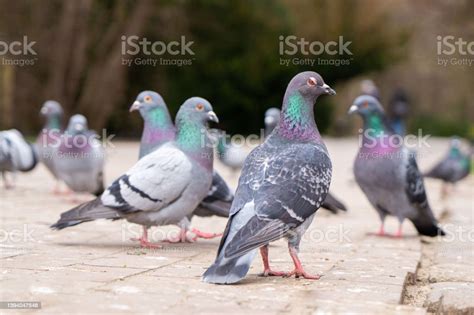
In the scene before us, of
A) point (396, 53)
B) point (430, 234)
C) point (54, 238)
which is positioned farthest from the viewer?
point (396, 53)

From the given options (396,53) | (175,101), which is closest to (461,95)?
(396,53)

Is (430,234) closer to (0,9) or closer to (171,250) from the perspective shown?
(171,250)

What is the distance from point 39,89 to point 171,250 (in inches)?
715

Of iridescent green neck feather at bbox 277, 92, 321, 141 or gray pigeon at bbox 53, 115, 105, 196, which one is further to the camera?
gray pigeon at bbox 53, 115, 105, 196

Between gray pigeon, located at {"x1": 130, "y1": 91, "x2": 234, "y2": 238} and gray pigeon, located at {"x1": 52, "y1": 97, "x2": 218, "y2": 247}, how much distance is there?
46cm

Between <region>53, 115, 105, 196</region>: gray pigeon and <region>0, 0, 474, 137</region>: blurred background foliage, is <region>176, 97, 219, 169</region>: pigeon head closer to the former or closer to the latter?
<region>53, 115, 105, 196</region>: gray pigeon

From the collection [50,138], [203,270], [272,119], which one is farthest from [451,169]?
[203,270]

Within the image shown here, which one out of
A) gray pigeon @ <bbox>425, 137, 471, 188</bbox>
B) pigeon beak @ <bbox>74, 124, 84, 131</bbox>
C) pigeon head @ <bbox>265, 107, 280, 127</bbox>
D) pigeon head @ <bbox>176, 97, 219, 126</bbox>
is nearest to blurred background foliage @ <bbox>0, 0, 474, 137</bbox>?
gray pigeon @ <bbox>425, 137, 471, 188</bbox>

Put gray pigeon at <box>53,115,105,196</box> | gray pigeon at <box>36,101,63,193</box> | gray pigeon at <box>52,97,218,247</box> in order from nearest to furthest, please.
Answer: gray pigeon at <box>52,97,218,247</box>
gray pigeon at <box>53,115,105,196</box>
gray pigeon at <box>36,101,63,193</box>

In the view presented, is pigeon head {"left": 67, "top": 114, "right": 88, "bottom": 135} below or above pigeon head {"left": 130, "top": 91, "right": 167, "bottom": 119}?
below

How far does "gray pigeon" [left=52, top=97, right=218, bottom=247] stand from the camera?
17.8 ft

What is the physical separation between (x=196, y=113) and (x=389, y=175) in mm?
1801

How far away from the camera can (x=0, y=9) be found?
2148 cm

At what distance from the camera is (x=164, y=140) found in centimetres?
629
